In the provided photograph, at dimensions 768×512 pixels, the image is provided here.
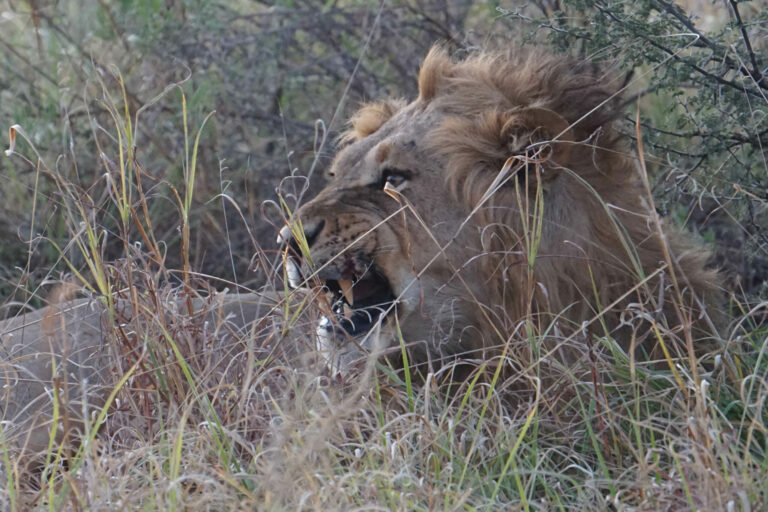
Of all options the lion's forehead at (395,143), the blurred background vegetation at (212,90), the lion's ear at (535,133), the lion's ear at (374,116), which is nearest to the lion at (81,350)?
the lion's forehead at (395,143)

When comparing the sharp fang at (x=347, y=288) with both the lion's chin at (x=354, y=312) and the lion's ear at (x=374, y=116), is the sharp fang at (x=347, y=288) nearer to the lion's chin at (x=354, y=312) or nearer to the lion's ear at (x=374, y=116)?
the lion's chin at (x=354, y=312)

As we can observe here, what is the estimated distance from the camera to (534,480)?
1955 mm

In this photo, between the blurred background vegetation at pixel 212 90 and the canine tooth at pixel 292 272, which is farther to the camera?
the blurred background vegetation at pixel 212 90

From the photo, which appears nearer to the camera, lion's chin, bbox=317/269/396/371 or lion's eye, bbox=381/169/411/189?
lion's chin, bbox=317/269/396/371

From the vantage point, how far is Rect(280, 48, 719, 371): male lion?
2400 mm

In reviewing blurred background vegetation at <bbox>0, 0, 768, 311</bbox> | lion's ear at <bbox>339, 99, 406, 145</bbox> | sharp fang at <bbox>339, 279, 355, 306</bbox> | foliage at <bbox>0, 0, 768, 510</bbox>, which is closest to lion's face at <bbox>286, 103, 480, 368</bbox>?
sharp fang at <bbox>339, 279, 355, 306</bbox>

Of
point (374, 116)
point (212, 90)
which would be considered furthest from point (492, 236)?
point (212, 90)

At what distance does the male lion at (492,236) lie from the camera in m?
2.40

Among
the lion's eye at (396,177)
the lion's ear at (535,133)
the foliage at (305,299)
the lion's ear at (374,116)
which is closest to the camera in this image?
the foliage at (305,299)

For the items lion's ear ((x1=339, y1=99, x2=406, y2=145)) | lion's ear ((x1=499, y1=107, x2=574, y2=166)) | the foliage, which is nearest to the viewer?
the foliage

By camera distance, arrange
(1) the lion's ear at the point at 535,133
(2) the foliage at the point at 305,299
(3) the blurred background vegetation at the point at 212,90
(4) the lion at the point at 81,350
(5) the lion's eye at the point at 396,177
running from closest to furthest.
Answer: (2) the foliage at the point at 305,299, (4) the lion at the point at 81,350, (1) the lion's ear at the point at 535,133, (5) the lion's eye at the point at 396,177, (3) the blurred background vegetation at the point at 212,90

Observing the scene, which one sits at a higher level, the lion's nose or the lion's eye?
the lion's eye

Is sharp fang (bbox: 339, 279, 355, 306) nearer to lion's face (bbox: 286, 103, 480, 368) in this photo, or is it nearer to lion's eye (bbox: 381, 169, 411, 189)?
lion's face (bbox: 286, 103, 480, 368)

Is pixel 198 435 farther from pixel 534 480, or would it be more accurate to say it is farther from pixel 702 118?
pixel 702 118
